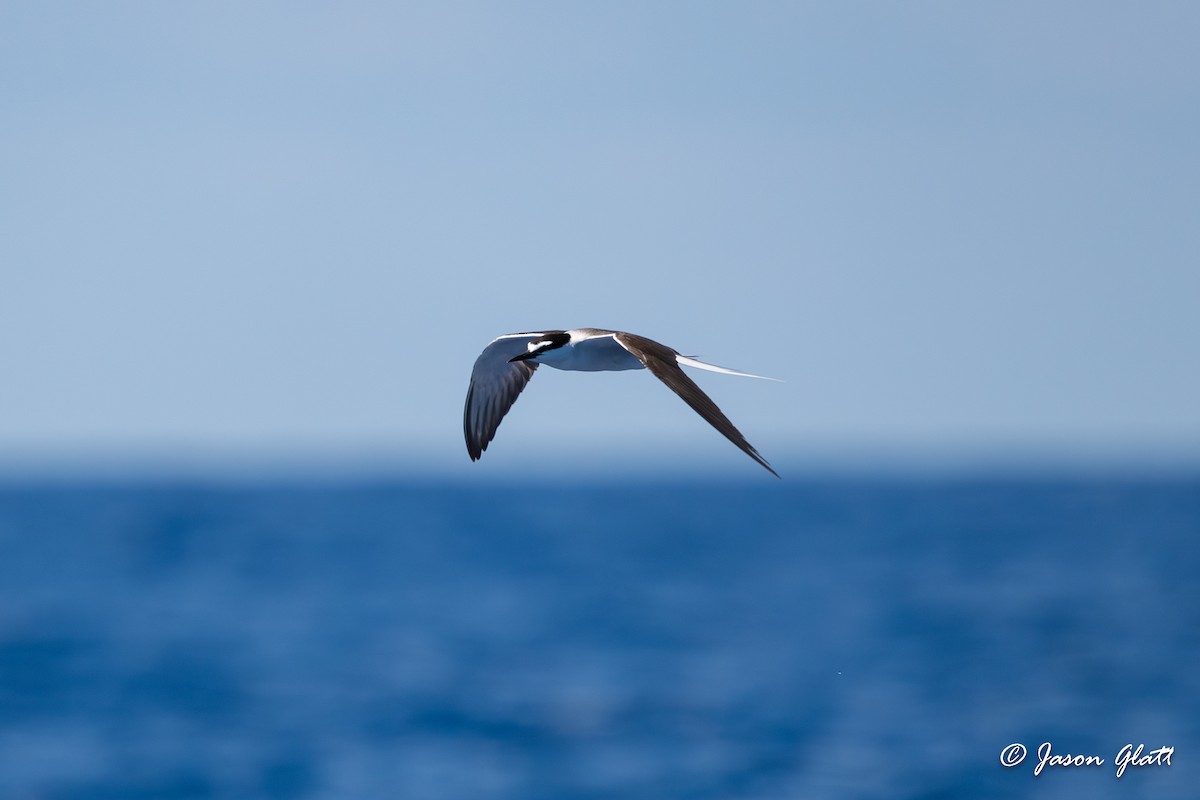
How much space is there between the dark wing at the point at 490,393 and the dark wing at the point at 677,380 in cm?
233

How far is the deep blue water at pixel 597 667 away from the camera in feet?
110

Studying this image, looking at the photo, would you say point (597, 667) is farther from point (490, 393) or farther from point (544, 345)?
point (544, 345)

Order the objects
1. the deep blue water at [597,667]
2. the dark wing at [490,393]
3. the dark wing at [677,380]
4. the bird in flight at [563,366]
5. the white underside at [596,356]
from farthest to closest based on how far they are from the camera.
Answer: the deep blue water at [597,667] < the dark wing at [490,393] < the white underside at [596,356] < the bird in flight at [563,366] < the dark wing at [677,380]

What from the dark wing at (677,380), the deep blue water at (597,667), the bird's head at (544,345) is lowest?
the deep blue water at (597,667)

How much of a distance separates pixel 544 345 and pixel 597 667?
105 feet

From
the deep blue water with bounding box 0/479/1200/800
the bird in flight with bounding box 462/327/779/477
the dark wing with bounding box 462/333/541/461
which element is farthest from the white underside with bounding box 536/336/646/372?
the deep blue water with bounding box 0/479/1200/800

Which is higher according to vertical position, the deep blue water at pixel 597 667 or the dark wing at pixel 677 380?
the dark wing at pixel 677 380

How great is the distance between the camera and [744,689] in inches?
1671

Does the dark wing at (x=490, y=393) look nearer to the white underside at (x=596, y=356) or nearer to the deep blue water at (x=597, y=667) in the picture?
the white underside at (x=596, y=356)

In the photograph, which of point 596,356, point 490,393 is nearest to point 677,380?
point 596,356

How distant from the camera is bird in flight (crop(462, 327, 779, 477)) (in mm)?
13188

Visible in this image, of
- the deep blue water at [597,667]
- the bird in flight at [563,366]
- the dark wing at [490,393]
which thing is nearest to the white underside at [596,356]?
the bird in flight at [563,366]

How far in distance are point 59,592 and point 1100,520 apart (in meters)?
72.7

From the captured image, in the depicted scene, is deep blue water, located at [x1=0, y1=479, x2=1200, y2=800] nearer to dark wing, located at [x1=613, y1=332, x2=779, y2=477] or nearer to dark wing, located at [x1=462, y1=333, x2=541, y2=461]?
dark wing, located at [x1=462, y1=333, x2=541, y2=461]
